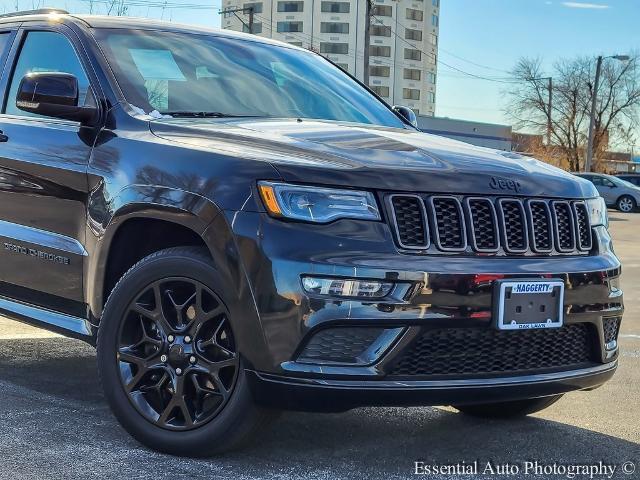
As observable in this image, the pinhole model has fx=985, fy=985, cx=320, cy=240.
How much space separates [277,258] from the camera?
3.37 meters

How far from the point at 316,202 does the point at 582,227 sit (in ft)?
3.96

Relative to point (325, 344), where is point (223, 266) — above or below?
above

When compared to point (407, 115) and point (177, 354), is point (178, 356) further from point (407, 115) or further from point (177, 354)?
point (407, 115)

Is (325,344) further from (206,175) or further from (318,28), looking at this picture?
(318,28)

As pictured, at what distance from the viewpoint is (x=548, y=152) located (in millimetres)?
74875

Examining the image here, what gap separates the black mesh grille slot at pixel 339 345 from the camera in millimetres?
3406

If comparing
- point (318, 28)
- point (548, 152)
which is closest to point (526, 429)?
point (548, 152)

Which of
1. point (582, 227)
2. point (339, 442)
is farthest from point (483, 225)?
point (339, 442)

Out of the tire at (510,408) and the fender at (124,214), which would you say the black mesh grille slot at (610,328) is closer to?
the tire at (510,408)

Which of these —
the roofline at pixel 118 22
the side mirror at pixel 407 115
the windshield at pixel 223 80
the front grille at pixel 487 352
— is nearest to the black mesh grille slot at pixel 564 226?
the front grille at pixel 487 352

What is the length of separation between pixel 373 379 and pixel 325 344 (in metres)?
0.21

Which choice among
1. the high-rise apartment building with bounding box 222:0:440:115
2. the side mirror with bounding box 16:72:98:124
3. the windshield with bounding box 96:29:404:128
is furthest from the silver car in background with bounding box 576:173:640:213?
the high-rise apartment building with bounding box 222:0:440:115

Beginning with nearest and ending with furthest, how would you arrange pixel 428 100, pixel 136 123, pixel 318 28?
pixel 136 123, pixel 318 28, pixel 428 100

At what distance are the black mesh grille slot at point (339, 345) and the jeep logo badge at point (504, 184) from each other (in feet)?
2.37
